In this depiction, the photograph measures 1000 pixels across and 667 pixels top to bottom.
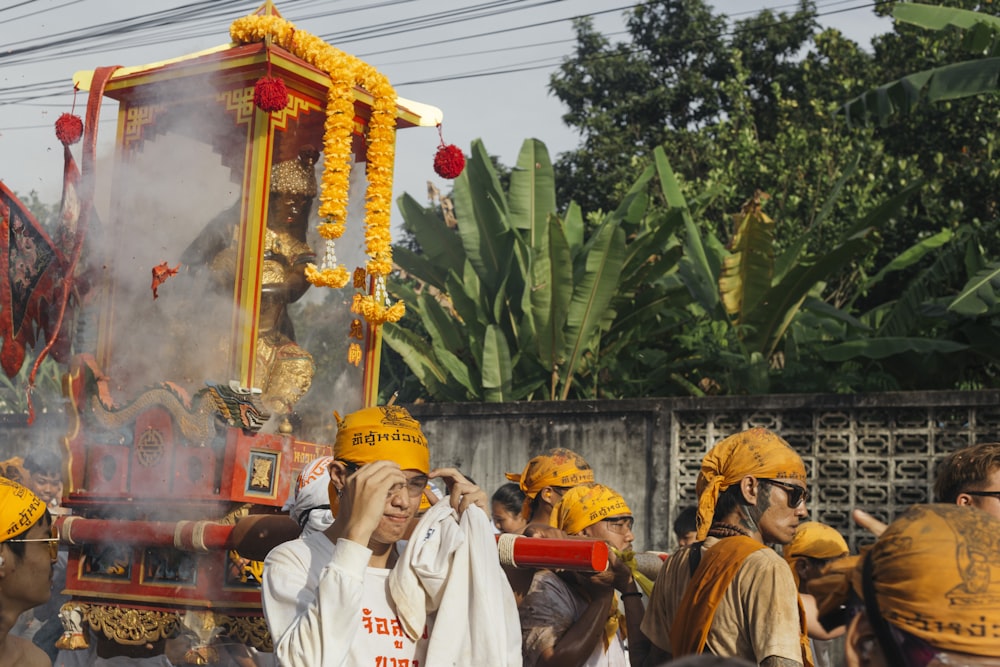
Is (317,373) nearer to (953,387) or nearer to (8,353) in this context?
(8,353)

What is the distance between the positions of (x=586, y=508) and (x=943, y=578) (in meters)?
2.84

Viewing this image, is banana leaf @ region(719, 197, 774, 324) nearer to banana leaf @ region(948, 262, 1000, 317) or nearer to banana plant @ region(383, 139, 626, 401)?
banana plant @ region(383, 139, 626, 401)

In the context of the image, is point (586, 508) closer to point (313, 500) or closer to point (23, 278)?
point (313, 500)

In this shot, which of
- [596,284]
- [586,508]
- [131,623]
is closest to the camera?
[586,508]

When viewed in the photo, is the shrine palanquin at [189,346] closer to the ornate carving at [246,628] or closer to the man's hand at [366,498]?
the ornate carving at [246,628]

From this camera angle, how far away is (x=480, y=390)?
1200cm

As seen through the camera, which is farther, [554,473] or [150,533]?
[150,533]

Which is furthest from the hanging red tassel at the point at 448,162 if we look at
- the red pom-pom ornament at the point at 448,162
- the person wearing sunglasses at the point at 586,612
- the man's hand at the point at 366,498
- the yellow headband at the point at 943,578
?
the yellow headband at the point at 943,578

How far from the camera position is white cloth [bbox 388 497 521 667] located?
298cm

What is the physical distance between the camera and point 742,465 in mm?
3395

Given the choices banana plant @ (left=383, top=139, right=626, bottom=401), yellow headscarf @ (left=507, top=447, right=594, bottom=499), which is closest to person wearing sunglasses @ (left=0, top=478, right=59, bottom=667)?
yellow headscarf @ (left=507, top=447, right=594, bottom=499)

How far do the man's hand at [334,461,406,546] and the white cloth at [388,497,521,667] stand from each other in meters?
0.17

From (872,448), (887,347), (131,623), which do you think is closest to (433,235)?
(887,347)

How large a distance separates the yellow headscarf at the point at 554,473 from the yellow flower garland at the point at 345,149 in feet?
7.65
